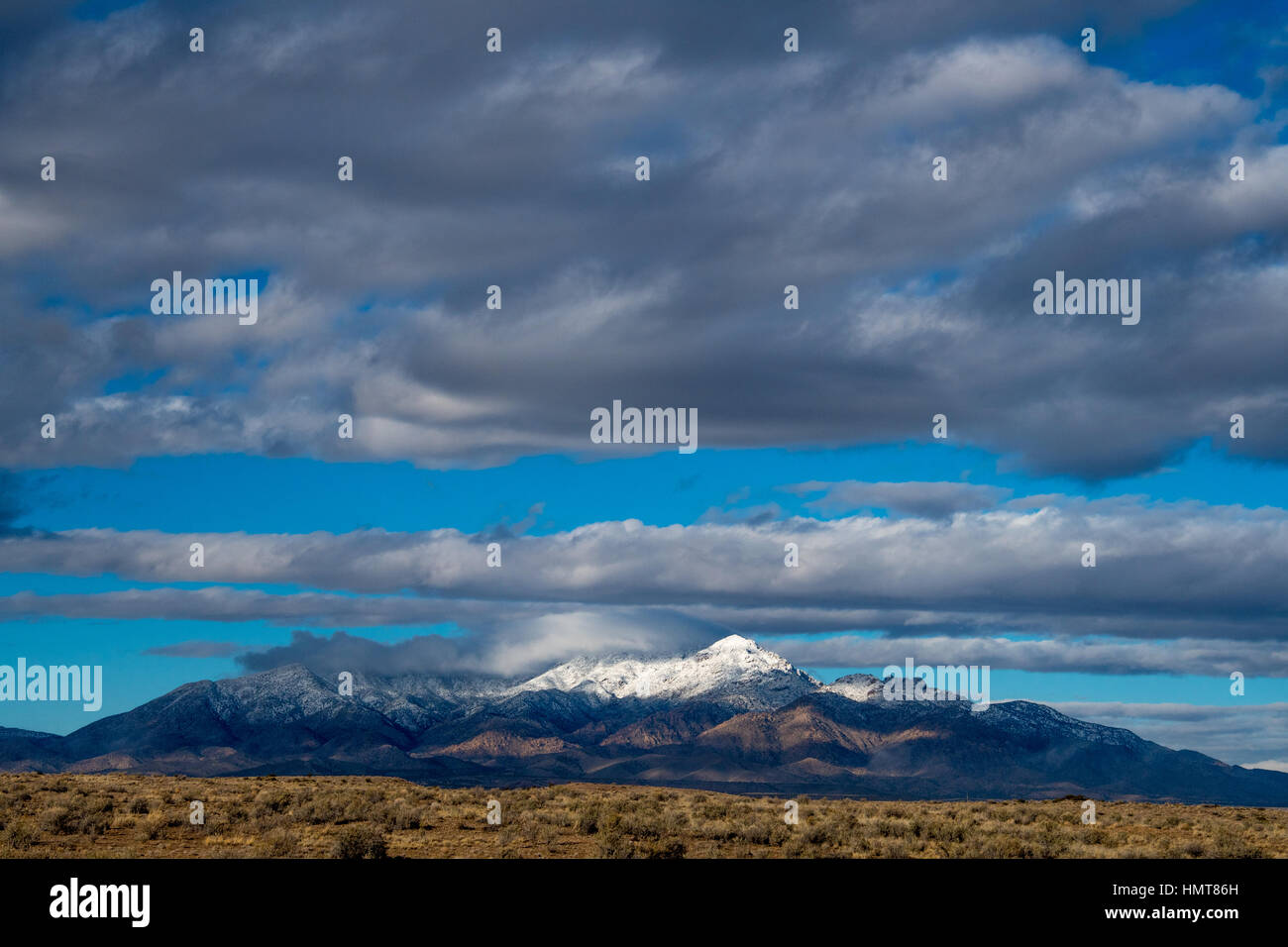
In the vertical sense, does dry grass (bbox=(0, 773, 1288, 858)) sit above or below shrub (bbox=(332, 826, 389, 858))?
below

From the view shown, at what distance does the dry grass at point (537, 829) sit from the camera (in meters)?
43.0

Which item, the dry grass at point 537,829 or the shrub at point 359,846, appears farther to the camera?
the dry grass at point 537,829

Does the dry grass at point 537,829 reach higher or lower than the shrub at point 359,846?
lower

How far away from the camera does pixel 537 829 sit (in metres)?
48.1

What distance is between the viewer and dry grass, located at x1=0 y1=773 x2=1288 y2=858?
4297 cm

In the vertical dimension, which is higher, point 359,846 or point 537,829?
point 359,846

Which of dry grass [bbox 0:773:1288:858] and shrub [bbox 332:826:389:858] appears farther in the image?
dry grass [bbox 0:773:1288:858]

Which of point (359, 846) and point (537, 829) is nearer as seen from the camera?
point (359, 846)
